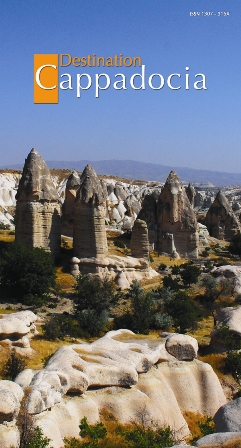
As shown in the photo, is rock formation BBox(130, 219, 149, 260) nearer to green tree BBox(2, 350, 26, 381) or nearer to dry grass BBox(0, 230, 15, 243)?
dry grass BBox(0, 230, 15, 243)

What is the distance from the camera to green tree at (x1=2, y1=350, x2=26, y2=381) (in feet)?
35.0

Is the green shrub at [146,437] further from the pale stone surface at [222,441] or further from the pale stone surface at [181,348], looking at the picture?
the pale stone surface at [181,348]

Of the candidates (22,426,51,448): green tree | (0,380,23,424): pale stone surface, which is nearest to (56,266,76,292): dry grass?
(0,380,23,424): pale stone surface

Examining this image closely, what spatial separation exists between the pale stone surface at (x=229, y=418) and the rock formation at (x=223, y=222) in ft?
115

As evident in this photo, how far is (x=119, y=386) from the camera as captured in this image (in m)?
10.5

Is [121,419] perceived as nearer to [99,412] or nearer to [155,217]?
[99,412]

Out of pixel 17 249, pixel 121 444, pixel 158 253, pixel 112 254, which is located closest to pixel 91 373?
pixel 121 444

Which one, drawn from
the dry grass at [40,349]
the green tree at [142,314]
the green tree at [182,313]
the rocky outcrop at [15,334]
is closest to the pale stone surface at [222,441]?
the dry grass at [40,349]

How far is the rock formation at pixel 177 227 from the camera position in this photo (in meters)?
31.3

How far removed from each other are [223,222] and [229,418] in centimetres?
3571

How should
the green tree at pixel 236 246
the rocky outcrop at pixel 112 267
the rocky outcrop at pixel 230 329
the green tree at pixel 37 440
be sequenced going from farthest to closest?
1. the green tree at pixel 236 246
2. the rocky outcrop at pixel 112 267
3. the rocky outcrop at pixel 230 329
4. the green tree at pixel 37 440

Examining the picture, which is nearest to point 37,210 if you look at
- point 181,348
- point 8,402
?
point 181,348

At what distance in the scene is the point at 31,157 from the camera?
2498 cm

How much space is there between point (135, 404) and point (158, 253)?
21257mm
